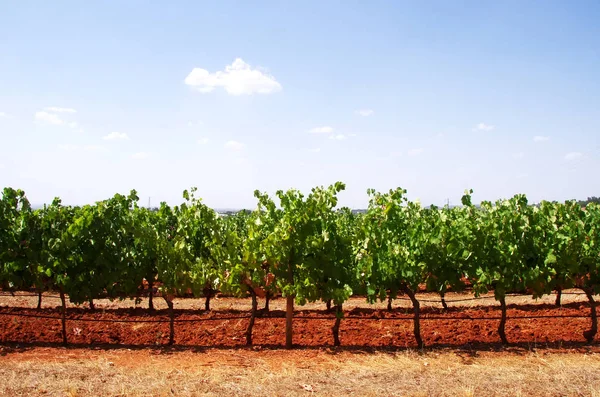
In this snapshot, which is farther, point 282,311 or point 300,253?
point 282,311

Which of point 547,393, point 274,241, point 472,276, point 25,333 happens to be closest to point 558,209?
point 472,276

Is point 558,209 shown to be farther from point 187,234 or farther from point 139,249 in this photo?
point 139,249

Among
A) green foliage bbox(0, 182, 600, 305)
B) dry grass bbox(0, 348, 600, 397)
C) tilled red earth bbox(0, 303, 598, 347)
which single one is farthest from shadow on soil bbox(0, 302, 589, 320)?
dry grass bbox(0, 348, 600, 397)

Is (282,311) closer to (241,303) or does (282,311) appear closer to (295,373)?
(241,303)

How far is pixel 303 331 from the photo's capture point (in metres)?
11.7

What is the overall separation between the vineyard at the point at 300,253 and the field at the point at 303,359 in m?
0.55

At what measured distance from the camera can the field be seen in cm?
747

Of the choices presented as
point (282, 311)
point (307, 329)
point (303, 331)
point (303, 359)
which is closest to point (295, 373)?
point (303, 359)

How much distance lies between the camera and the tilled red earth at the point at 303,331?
434 inches

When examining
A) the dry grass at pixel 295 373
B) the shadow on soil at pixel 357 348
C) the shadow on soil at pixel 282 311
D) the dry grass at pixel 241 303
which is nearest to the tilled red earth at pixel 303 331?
the shadow on soil at pixel 357 348

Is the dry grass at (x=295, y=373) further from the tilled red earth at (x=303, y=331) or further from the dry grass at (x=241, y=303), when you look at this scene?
the dry grass at (x=241, y=303)

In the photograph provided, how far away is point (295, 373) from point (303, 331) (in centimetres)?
341

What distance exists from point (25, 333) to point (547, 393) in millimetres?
11367

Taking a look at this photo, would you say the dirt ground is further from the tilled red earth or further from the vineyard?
the vineyard
